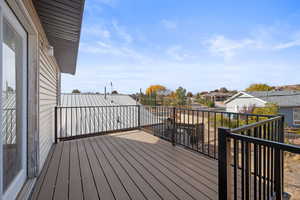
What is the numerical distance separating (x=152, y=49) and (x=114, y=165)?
1187cm

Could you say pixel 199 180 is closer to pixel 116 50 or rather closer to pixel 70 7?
pixel 70 7

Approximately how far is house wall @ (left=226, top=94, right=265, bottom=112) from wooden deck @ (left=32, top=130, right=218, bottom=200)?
13.3 meters

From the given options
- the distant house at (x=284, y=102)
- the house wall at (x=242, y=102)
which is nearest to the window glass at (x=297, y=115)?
the distant house at (x=284, y=102)

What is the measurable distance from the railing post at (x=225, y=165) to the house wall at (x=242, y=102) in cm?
1448

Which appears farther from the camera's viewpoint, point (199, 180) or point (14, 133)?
point (199, 180)

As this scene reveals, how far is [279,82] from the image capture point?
27.7 meters

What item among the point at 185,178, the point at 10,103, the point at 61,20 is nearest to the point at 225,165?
the point at 185,178

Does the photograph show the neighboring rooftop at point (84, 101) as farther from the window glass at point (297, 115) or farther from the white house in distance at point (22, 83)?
the window glass at point (297, 115)

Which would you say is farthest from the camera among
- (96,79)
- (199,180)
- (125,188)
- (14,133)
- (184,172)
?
Answer: (96,79)

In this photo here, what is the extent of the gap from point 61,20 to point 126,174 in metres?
2.53

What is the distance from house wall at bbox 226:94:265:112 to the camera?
564 inches

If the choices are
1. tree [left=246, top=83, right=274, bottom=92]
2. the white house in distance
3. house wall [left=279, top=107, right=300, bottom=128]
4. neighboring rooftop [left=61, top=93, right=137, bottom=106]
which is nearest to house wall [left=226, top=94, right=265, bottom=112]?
house wall [left=279, top=107, right=300, bottom=128]

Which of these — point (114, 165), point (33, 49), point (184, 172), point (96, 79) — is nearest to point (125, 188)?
point (114, 165)

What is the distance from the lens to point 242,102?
1628cm
